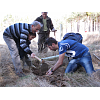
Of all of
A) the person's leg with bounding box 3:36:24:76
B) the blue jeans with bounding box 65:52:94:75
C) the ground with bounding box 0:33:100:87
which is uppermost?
the person's leg with bounding box 3:36:24:76

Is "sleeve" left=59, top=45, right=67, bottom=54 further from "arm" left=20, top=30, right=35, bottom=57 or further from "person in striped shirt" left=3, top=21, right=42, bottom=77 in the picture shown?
"person in striped shirt" left=3, top=21, right=42, bottom=77

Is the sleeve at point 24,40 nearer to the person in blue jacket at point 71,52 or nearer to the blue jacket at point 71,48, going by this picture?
the person in blue jacket at point 71,52

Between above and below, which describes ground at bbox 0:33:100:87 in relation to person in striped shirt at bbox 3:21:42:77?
below

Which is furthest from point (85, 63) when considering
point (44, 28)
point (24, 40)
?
point (24, 40)

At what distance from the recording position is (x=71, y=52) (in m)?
2.81

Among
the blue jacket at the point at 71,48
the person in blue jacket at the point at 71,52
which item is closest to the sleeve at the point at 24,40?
the person in blue jacket at the point at 71,52

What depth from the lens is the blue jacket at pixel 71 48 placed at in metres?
2.64

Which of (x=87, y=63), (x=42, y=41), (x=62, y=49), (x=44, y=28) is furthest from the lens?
(x=42, y=41)

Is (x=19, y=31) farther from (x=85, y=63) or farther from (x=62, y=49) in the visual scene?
(x=85, y=63)

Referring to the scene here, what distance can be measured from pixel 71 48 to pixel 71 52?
104 millimetres

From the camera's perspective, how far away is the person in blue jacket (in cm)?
265

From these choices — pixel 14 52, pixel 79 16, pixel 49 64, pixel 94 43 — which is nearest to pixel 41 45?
pixel 49 64

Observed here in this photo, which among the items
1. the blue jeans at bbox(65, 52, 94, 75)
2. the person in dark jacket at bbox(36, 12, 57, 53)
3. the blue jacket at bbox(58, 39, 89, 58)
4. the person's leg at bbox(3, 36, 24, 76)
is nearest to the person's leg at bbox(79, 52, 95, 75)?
the blue jeans at bbox(65, 52, 94, 75)

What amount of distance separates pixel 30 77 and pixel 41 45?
1016 mm
